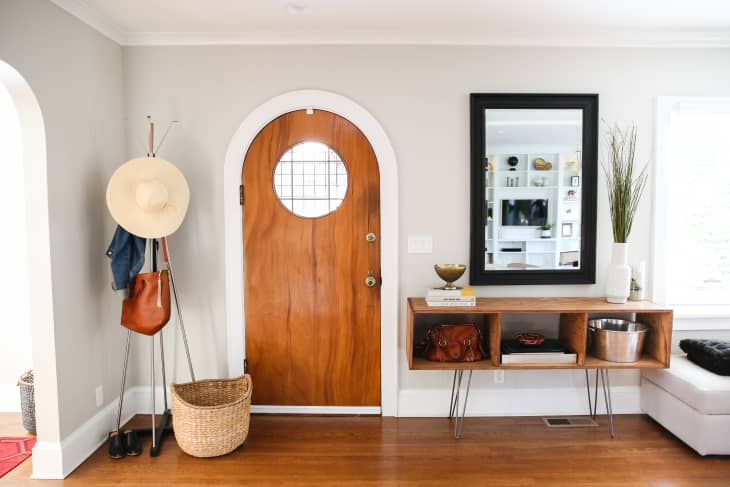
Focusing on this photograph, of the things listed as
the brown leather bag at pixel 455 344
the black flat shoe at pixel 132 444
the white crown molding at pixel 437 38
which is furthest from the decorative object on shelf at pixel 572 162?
the black flat shoe at pixel 132 444

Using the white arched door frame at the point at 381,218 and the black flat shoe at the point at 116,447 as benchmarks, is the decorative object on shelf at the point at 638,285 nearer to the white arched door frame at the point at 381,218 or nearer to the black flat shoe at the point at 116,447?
the white arched door frame at the point at 381,218

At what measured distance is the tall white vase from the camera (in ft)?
9.27

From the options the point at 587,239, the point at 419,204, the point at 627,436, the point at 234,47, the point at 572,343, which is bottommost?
the point at 627,436

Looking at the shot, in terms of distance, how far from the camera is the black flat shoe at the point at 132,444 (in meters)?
2.61

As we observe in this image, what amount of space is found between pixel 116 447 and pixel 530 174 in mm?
2949

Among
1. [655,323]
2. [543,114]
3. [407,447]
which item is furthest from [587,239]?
[407,447]

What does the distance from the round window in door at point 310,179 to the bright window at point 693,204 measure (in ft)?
6.91

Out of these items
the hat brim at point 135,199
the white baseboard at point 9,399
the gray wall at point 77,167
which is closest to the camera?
the gray wall at point 77,167

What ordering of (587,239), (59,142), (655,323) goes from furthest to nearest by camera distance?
(587,239) → (655,323) → (59,142)

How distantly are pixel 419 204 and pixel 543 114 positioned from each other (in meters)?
0.98

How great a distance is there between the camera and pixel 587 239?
299 cm

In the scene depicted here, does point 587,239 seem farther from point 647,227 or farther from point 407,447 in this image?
point 407,447

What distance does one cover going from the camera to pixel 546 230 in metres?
2.98

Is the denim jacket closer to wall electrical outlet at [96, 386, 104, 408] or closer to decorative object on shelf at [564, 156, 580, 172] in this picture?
wall electrical outlet at [96, 386, 104, 408]
